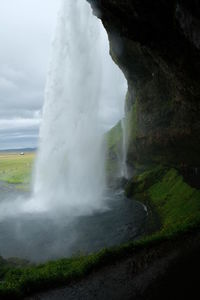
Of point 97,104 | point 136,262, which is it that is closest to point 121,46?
point 97,104

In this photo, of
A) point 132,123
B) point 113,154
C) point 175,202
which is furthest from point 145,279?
point 113,154

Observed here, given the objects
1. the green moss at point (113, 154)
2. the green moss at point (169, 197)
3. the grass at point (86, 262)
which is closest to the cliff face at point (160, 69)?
the green moss at point (169, 197)

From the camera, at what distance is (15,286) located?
1734 centimetres

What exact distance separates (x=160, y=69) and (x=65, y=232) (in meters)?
26.8

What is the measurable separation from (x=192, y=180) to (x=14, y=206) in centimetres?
2964

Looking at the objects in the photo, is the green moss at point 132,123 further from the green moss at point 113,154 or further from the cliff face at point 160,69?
the green moss at point 113,154

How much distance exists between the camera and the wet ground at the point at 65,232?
1103 inches

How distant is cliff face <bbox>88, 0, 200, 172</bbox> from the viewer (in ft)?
74.2

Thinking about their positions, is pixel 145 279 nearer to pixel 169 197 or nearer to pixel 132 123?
pixel 169 197

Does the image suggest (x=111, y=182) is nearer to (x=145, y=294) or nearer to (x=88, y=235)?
(x=88, y=235)

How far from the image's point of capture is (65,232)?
107 feet

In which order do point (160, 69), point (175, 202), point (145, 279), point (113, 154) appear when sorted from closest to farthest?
point (145, 279)
point (175, 202)
point (160, 69)
point (113, 154)

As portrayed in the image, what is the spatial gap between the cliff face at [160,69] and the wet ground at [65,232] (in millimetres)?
13647

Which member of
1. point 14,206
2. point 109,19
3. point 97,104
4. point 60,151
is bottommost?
point 14,206
